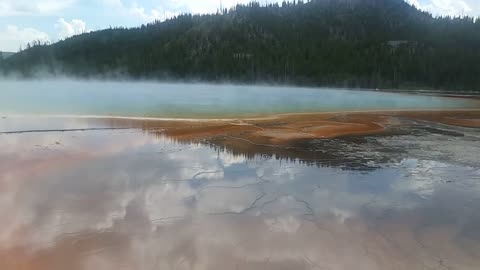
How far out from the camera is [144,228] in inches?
225

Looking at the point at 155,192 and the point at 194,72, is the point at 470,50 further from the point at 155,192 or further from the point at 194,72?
the point at 155,192

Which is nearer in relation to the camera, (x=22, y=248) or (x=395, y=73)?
(x=22, y=248)

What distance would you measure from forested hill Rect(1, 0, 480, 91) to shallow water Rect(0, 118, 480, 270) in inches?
2878

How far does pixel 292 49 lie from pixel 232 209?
97.7 m

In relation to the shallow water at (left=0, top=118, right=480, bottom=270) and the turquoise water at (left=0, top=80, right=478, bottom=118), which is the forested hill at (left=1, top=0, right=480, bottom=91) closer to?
the turquoise water at (left=0, top=80, right=478, bottom=118)

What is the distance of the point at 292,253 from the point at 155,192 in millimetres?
3301

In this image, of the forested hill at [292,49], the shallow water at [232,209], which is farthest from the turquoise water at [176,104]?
the forested hill at [292,49]

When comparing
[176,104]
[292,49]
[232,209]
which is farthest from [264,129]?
[292,49]

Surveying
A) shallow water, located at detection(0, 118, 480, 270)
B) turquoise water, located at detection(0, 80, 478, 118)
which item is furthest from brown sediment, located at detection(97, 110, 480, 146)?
turquoise water, located at detection(0, 80, 478, 118)

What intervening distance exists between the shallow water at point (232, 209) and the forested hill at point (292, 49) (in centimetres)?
7311

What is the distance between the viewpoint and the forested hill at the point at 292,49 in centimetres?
8238

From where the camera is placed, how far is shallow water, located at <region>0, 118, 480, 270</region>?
4.96 meters

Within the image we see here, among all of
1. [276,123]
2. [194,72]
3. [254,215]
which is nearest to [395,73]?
[194,72]

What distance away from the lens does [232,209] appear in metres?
6.68
